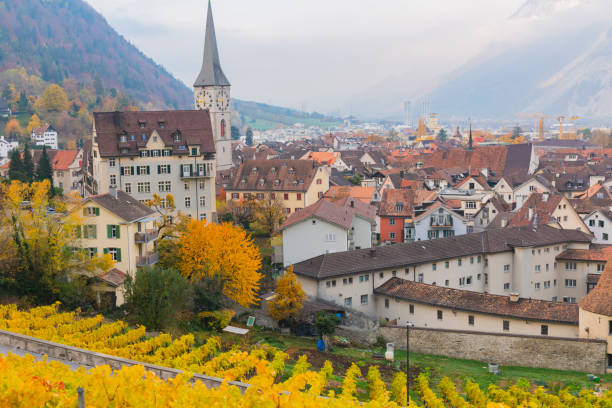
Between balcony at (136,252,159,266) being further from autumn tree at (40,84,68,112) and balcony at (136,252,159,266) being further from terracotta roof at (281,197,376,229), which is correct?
autumn tree at (40,84,68,112)

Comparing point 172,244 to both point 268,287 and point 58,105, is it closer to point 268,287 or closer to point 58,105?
point 268,287

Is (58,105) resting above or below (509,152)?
above

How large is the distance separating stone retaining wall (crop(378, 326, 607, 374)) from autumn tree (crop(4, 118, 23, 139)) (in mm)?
146479

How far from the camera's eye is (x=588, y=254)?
6016cm

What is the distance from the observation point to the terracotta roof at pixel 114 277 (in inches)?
1649

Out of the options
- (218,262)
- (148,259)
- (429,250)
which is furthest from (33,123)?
(218,262)

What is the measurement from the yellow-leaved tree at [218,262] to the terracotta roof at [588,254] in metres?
30.0

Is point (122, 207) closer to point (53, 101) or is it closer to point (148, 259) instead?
point (148, 259)

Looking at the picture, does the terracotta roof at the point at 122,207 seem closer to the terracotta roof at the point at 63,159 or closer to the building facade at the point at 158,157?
the building facade at the point at 158,157

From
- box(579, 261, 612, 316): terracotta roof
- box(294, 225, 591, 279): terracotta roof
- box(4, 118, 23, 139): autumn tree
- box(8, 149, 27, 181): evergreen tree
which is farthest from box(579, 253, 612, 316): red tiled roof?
box(4, 118, 23, 139): autumn tree

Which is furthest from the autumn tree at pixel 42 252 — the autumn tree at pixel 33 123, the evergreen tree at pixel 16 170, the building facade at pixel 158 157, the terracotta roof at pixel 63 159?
the autumn tree at pixel 33 123

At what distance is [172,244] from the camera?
4828 cm

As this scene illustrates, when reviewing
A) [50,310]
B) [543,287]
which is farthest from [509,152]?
[50,310]

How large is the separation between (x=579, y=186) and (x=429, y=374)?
253 feet
